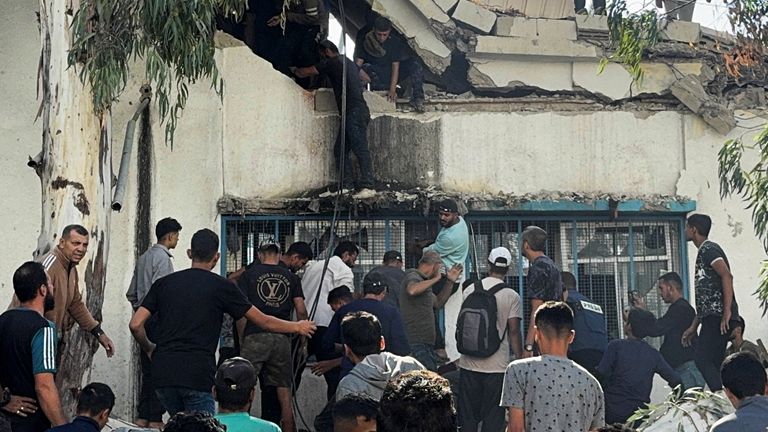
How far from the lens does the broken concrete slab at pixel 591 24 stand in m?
11.5

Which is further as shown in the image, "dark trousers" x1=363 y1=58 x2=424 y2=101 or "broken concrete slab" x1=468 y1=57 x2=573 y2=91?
"broken concrete slab" x1=468 y1=57 x2=573 y2=91

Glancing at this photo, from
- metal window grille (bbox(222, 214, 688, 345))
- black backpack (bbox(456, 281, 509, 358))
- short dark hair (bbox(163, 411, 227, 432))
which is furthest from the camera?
metal window grille (bbox(222, 214, 688, 345))

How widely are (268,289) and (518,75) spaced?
13.1ft

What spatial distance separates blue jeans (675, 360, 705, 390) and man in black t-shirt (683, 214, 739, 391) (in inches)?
3.8

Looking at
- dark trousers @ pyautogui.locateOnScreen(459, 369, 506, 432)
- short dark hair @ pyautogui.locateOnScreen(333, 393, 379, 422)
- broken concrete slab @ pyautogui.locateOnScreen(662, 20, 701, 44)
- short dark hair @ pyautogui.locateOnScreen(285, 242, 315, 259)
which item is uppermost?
broken concrete slab @ pyautogui.locateOnScreen(662, 20, 701, 44)

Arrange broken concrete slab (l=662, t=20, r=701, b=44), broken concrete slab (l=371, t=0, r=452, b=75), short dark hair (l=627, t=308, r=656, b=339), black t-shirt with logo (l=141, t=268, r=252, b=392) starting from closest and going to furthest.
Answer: black t-shirt with logo (l=141, t=268, r=252, b=392), short dark hair (l=627, t=308, r=656, b=339), broken concrete slab (l=371, t=0, r=452, b=75), broken concrete slab (l=662, t=20, r=701, b=44)

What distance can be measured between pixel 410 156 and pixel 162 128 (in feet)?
7.82

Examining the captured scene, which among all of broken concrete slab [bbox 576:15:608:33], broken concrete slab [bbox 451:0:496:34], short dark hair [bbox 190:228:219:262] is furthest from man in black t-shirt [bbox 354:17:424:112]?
short dark hair [bbox 190:228:219:262]

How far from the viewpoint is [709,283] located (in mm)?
9469

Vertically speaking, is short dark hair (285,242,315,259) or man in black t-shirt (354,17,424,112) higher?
man in black t-shirt (354,17,424,112)

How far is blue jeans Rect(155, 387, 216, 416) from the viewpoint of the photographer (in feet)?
23.4

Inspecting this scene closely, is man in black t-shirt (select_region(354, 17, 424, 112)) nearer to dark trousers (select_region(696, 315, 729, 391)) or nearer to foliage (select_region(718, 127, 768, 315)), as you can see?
foliage (select_region(718, 127, 768, 315))

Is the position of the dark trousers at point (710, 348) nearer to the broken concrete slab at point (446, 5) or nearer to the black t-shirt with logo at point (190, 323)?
the broken concrete slab at point (446, 5)

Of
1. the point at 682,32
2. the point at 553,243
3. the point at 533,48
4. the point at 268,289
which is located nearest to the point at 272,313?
the point at 268,289
